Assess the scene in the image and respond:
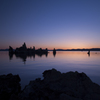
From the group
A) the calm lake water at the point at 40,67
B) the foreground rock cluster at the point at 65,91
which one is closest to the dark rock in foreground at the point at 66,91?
the foreground rock cluster at the point at 65,91

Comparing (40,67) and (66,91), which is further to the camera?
(40,67)

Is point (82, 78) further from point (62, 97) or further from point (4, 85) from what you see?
point (4, 85)

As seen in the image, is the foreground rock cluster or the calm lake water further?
the calm lake water

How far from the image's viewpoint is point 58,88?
3.46 meters

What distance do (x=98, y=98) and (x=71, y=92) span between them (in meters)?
0.96

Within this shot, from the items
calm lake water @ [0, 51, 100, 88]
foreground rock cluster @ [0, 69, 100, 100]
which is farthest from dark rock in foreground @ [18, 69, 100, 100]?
calm lake water @ [0, 51, 100, 88]

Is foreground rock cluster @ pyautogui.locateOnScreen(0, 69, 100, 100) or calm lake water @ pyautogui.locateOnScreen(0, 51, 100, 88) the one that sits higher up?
foreground rock cluster @ pyautogui.locateOnScreen(0, 69, 100, 100)

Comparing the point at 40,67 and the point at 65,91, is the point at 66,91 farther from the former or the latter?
the point at 40,67

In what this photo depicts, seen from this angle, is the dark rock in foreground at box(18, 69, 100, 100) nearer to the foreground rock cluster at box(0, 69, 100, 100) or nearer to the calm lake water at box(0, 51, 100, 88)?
the foreground rock cluster at box(0, 69, 100, 100)

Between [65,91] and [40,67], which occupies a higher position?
[65,91]

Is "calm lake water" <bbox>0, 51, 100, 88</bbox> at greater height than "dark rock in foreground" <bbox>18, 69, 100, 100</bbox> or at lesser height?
lesser

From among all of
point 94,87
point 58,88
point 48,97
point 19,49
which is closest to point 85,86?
point 94,87

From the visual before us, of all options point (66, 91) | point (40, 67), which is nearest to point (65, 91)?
point (66, 91)

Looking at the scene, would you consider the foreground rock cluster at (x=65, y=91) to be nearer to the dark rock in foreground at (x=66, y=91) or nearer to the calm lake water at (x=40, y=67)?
the dark rock in foreground at (x=66, y=91)
